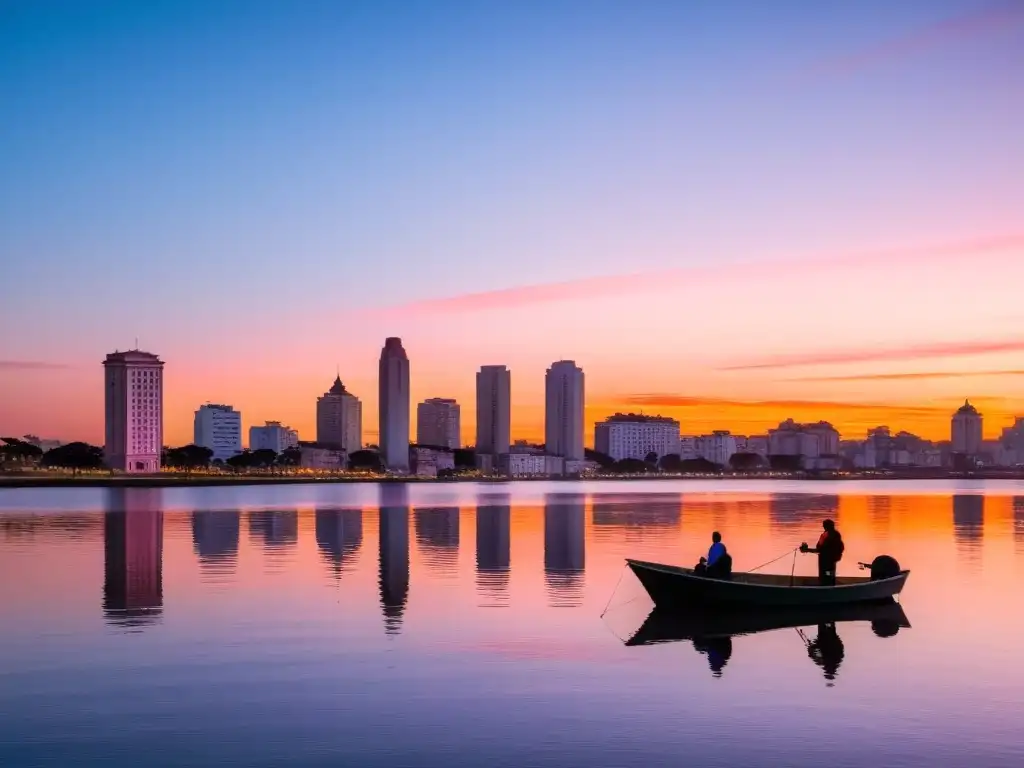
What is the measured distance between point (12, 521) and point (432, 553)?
4802 centimetres

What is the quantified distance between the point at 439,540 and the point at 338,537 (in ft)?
23.6

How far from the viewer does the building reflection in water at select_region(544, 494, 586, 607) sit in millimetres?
39438

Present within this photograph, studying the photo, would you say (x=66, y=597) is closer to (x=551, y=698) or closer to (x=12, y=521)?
(x=551, y=698)

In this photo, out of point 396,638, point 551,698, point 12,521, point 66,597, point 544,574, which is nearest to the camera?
point 551,698

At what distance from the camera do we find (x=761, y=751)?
62.5 ft

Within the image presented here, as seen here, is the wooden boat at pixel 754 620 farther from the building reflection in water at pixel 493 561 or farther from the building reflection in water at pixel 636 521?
the building reflection in water at pixel 636 521

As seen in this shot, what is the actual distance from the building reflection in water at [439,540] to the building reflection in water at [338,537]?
12.5 ft

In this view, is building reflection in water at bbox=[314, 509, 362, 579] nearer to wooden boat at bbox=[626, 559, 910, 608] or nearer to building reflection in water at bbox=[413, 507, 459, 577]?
building reflection in water at bbox=[413, 507, 459, 577]

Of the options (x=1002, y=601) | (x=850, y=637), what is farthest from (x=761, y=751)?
(x=1002, y=601)

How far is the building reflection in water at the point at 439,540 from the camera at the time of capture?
50938 mm

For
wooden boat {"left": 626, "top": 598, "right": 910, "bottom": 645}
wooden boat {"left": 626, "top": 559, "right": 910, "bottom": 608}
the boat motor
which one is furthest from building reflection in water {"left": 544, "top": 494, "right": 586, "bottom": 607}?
the boat motor

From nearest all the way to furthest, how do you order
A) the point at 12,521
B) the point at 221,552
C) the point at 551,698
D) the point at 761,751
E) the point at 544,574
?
1. the point at 761,751
2. the point at 551,698
3. the point at 544,574
4. the point at 221,552
5. the point at 12,521

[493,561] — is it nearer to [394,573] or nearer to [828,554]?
[394,573]

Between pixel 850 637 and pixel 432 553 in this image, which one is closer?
pixel 850 637
